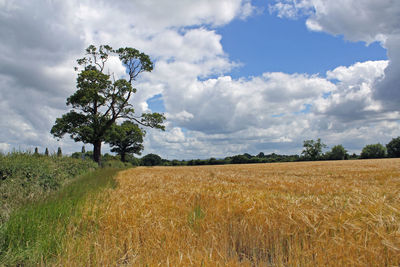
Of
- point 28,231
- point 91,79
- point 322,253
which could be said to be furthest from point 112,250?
point 91,79

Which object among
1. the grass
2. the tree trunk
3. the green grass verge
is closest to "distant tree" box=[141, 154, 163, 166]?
the tree trunk

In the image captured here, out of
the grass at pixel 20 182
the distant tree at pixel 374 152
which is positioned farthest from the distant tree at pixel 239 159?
the grass at pixel 20 182

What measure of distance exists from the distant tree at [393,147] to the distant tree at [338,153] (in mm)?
15741

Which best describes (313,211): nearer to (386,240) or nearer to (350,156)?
(386,240)

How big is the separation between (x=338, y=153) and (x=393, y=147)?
21180 millimetres

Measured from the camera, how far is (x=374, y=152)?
97.2 m

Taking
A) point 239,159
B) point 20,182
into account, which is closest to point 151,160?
point 239,159

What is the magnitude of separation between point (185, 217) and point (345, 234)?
8.17 feet

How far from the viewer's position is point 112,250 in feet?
10.9

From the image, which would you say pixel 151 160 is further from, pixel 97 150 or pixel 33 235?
pixel 33 235

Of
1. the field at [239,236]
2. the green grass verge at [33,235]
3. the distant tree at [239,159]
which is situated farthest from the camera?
the distant tree at [239,159]

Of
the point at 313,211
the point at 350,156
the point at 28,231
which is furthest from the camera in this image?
the point at 350,156

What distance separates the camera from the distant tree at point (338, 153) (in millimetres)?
97613

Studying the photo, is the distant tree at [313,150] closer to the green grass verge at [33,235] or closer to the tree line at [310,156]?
the tree line at [310,156]
